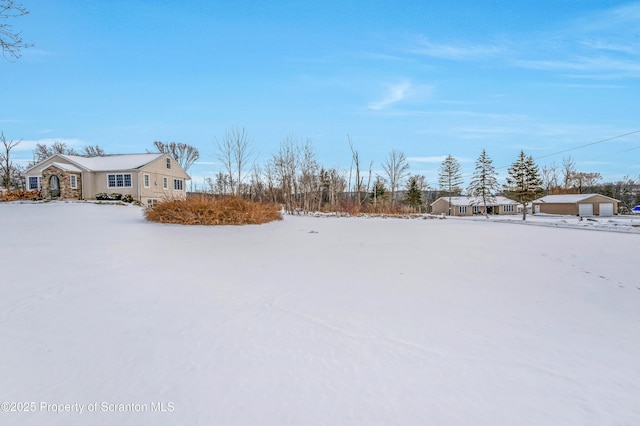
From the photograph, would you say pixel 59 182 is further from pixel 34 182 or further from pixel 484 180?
pixel 484 180

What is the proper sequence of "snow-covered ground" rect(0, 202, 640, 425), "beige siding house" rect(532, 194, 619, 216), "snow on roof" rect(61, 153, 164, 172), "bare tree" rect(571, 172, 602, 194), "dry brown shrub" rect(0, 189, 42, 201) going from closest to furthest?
"snow-covered ground" rect(0, 202, 640, 425), "dry brown shrub" rect(0, 189, 42, 201), "snow on roof" rect(61, 153, 164, 172), "beige siding house" rect(532, 194, 619, 216), "bare tree" rect(571, 172, 602, 194)

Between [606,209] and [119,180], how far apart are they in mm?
53334

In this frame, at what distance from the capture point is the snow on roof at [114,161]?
76.2 feet

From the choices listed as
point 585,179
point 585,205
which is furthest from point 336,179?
point 585,179

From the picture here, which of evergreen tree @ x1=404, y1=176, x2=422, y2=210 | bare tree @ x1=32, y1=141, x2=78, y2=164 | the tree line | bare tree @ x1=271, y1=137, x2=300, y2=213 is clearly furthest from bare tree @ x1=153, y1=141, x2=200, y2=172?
evergreen tree @ x1=404, y1=176, x2=422, y2=210

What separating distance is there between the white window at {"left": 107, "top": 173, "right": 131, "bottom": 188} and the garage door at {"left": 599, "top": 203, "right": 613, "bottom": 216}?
169 ft

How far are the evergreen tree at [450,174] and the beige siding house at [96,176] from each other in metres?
43.7

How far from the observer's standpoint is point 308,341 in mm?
2447

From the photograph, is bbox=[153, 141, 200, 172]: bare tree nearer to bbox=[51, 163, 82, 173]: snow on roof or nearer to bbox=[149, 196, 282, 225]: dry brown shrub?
bbox=[51, 163, 82, 173]: snow on roof

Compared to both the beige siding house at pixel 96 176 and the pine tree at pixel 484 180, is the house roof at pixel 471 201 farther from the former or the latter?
the beige siding house at pixel 96 176

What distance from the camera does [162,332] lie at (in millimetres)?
2498

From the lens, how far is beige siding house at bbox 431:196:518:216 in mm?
46219

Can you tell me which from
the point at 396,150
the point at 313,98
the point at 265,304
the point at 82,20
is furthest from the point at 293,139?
the point at 265,304

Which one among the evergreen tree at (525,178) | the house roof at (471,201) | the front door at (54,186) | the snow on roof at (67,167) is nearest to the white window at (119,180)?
the snow on roof at (67,167)
